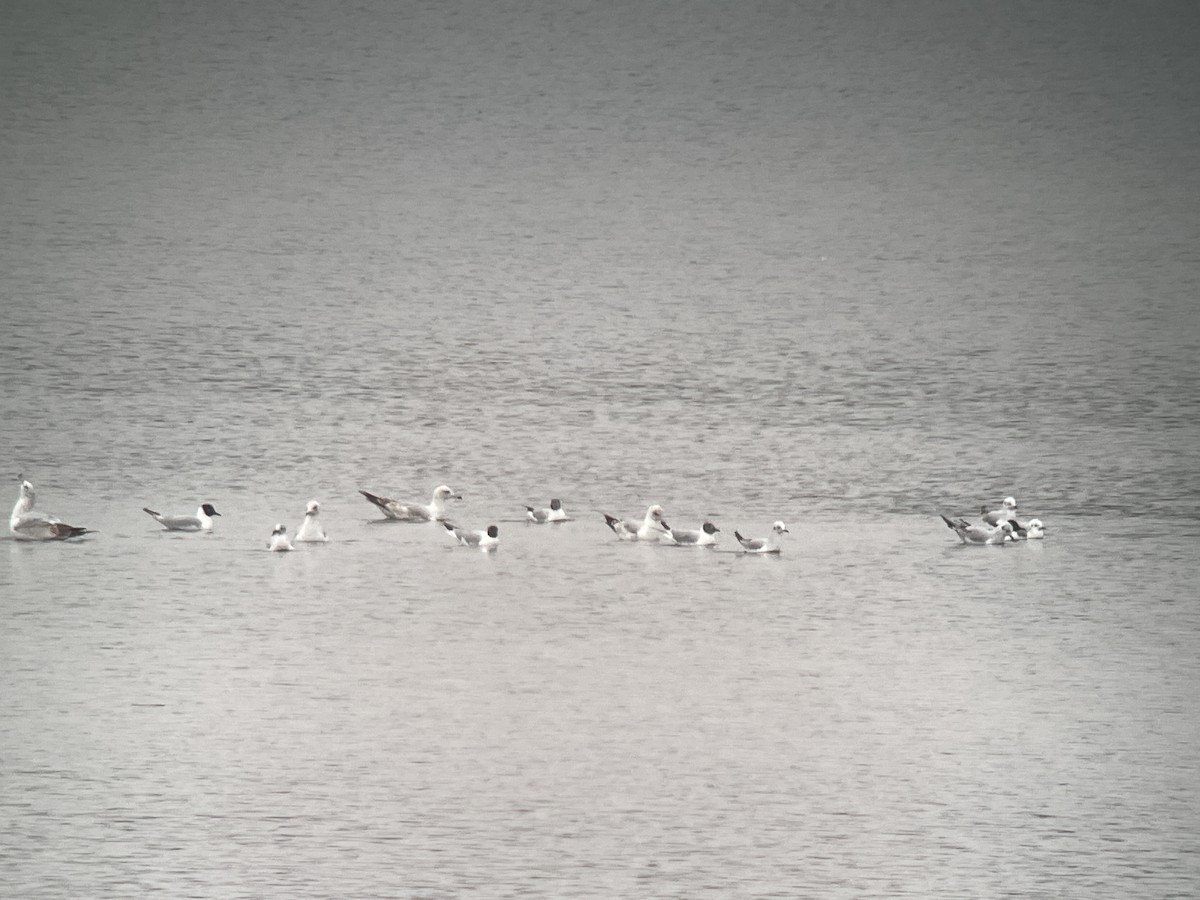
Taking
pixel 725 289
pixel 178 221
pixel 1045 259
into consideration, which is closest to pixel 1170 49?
pixel 1045 259

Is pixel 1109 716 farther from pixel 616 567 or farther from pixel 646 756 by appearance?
pixel 616 567

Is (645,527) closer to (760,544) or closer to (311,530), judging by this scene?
(760,544)

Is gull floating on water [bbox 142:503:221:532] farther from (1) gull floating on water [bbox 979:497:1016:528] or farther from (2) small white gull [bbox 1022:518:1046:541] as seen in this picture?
(2) small white gull [bbox 1022:518:1046:541]

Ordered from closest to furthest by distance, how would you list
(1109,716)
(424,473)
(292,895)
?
(292,895), (1109,716), (424,473)

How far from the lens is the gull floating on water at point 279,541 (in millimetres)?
10031

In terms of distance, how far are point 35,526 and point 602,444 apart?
3.72 m

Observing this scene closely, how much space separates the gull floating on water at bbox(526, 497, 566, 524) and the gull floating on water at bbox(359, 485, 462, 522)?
0.46 meters

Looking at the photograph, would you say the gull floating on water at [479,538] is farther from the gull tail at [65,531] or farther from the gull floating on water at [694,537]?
the gull tail at [65,531]

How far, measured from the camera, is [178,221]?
18.8 m

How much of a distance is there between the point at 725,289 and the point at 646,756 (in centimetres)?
1030

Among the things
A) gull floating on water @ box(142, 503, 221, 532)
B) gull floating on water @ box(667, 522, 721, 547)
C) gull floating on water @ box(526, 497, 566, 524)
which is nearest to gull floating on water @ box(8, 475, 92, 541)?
gull floating on water @ box(142, 503, 221, 532)

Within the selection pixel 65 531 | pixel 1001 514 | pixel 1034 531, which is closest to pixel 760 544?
pixel 1001 514

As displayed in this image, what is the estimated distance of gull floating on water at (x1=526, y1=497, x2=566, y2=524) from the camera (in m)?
10.9

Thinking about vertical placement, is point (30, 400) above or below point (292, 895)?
above
